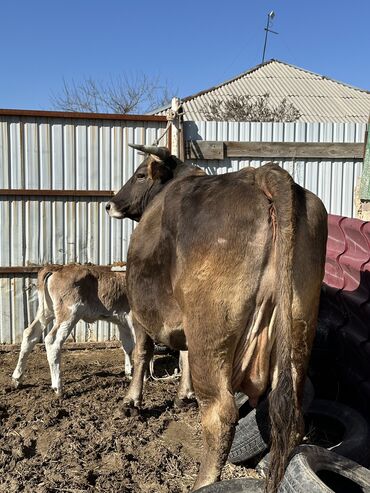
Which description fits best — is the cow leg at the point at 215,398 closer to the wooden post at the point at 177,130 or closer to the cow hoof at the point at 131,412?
the cow hoof at the point at 131,412

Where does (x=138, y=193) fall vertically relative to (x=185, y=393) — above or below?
above

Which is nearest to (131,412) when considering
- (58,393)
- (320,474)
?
(58,393)

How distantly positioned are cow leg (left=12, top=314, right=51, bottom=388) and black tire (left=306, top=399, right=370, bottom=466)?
10.8 ft

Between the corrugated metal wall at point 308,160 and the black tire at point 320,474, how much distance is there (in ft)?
17.9

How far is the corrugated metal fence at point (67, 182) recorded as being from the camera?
25.4 ft

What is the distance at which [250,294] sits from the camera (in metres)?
3.18

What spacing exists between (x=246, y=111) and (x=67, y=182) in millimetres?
13850

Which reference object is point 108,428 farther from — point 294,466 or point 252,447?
point 294,466

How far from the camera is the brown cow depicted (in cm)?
306

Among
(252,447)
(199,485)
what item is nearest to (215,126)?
(252,447)

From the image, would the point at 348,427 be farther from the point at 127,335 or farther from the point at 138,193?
the point at 127,335

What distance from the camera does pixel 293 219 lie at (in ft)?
10.3

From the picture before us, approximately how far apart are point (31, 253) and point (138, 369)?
3093mm

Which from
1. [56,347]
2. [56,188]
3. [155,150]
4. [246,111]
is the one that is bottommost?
[56,347]
